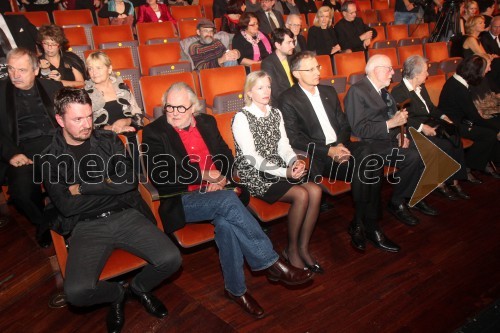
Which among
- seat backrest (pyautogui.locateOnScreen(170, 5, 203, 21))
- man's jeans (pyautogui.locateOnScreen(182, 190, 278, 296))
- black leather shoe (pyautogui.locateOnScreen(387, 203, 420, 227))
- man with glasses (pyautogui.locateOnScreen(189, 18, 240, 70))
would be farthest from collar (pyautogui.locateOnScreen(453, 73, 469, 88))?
seat backrest (pyautogui.locateOnScreen(170, 5, 203, 21))

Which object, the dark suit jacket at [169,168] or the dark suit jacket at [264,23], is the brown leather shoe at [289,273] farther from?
the dark suit jacket at [264,23]

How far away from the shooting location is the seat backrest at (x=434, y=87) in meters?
3.43

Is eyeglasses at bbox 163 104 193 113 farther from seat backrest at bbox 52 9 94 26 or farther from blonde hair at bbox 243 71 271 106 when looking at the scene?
seat backrest at bbox 52 9 94 26

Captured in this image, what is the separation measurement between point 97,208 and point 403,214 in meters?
1.93

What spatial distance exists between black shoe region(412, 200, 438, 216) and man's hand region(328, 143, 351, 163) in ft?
2.73

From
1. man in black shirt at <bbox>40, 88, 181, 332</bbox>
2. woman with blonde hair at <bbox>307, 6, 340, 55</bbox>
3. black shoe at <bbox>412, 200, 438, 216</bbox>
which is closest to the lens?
man in black shirt at <bbox>40, 88, 181, 332</bbox>

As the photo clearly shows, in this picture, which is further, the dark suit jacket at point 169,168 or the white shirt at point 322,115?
the white shirt at point 322,115

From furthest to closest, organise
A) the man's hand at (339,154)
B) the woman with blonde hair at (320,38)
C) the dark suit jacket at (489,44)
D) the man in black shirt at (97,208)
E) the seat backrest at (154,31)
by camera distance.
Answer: the dark suit jacket at (489,44) < the woman with blonde hair at (320,38) < the seat backrest at (154,31) < the man's hand at (339,154) < the man in black shirt at (97,208)

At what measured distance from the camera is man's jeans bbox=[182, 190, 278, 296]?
187cm

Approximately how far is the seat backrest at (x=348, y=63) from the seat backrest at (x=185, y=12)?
6.99 feet

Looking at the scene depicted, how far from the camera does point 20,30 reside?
321 cm

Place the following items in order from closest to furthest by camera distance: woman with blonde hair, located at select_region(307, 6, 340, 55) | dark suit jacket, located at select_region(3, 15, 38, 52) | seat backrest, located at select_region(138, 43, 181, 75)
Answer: dark suit jacket, located at select_region(3, 15, 38, 52)
seat backrest, located at select_region(138, 43, 181, 75)
woman with blonde hair, located at select_region(307, 6, 340, 55)

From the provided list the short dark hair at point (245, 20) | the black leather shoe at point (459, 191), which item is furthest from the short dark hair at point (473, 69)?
the short dark hair at point (245, 20)

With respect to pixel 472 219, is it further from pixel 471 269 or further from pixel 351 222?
pixel 351 222
